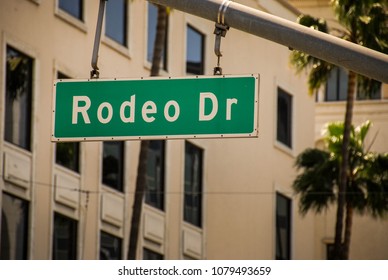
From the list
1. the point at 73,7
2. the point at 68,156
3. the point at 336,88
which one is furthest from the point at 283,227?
the point at 73,7

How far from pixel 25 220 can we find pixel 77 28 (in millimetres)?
4987

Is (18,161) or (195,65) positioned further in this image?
(195,65)

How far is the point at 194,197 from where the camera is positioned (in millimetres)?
37188

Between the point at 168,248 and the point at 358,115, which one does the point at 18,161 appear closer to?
the point at 168,248

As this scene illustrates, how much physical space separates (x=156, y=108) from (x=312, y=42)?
2.01m

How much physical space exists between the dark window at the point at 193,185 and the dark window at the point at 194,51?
7.15ft

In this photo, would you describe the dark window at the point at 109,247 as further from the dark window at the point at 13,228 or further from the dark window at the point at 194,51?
the dark window at the point at 194,51

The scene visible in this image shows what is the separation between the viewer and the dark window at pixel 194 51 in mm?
37031

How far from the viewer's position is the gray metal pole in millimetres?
9422

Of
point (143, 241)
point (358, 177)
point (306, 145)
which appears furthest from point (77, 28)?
point (306, 145)

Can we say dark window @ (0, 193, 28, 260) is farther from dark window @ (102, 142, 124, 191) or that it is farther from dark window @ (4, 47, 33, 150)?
dark window @ (102, 142, 124, 191)

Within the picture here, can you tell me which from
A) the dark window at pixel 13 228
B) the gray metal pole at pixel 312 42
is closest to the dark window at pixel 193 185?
the dark window at pixel 13 228

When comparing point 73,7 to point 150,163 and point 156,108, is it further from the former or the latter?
point 156,108

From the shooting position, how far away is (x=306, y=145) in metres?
44.7
